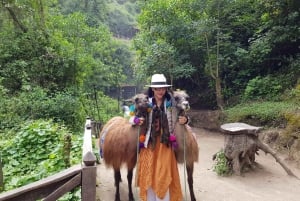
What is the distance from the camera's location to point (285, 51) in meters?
10.7

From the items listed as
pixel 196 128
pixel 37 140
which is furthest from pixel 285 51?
pixel 37 140

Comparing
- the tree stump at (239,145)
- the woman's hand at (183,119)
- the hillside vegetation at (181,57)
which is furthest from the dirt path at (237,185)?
the hillside vegetation at (181,57)

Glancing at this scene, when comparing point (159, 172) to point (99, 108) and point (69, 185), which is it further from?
point (99, 108)

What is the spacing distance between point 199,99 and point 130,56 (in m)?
16.8

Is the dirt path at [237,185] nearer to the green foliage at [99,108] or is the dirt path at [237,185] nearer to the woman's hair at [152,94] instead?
the woman's hair at [152,94]

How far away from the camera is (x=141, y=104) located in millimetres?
3840

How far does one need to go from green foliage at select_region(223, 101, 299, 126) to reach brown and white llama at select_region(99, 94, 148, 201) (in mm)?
5037

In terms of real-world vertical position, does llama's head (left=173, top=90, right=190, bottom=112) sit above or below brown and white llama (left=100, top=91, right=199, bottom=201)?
above

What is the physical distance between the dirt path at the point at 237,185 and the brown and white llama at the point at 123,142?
1.61ft

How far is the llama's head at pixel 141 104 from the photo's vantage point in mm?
3842

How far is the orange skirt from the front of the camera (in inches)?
149

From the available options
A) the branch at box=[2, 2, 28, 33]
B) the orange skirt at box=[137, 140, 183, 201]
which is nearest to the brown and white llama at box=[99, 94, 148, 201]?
the orange skirt at box=[137, 140, 183, 201]

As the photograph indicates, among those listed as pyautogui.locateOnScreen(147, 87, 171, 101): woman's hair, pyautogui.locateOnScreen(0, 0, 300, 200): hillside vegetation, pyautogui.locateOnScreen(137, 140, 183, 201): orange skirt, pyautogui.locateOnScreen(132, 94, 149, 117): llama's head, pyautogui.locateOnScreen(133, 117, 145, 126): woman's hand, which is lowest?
pyautogui.locateOnScreen(137, 140, 183, 201): orange skirt

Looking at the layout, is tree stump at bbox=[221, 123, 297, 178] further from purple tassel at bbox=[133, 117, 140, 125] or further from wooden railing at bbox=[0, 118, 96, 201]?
wooden railing at bbox=[0, 118, 96, 201]
